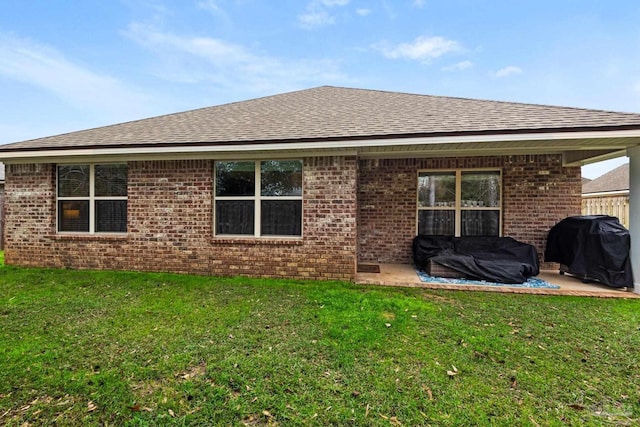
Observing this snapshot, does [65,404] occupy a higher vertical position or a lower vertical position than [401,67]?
lower

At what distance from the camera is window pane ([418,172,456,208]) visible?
24.5ft

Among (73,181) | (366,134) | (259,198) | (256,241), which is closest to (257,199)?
(259,198)

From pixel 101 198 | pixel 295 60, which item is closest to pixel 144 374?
pixel 101 198

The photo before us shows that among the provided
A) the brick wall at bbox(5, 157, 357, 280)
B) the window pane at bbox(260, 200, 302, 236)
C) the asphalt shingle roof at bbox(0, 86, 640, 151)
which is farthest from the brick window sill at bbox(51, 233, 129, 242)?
the window pane at bbox(260, 200, 302, 236)

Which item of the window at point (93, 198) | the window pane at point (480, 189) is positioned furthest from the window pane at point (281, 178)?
the window pane at point (480, 189)

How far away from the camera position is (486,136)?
16.3ft

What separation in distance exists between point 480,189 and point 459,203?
609 millimetres

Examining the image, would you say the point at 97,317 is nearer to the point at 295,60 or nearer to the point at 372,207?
the point at 372,207

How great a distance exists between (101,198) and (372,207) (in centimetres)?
646

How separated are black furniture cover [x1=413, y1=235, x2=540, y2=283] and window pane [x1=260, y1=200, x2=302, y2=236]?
302cm

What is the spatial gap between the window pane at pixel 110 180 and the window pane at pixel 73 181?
0.92 ft

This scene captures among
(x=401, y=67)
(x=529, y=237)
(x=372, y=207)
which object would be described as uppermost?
(x=401, y=67)

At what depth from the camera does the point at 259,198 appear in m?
6.21

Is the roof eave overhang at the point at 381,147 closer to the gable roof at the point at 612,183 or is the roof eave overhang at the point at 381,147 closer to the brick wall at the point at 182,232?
the brick wall at the point at 182,232
